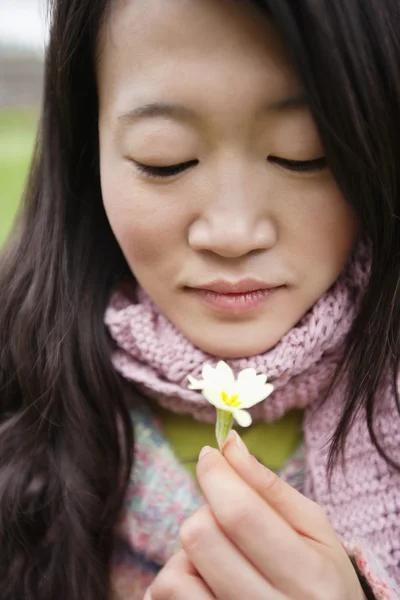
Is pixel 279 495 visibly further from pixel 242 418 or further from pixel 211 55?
pixel 211 55

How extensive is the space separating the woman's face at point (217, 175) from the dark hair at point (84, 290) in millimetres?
30

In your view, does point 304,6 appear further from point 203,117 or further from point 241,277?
point 241,277

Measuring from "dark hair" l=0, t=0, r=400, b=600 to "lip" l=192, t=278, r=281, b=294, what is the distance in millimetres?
114

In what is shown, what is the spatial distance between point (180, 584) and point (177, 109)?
40 cm

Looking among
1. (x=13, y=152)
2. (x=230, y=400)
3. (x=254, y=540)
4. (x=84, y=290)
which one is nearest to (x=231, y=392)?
(x=230, y=400)

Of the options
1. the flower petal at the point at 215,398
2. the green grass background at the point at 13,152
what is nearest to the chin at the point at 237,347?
the flower petal at the point at 215,398

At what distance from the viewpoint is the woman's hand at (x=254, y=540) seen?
19.7 inches

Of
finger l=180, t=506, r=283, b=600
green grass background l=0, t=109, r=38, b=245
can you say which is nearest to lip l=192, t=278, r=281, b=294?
finger l=180, t=506, r=283, b=600

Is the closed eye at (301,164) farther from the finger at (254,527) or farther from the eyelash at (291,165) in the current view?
the finger at (254,527)

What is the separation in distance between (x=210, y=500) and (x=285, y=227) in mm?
264

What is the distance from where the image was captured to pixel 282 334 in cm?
69

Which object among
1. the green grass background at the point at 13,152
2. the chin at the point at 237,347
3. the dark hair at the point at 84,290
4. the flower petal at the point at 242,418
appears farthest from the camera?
the green grass background at the point at 13,152

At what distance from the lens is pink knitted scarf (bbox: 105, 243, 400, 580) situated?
2.20 feet

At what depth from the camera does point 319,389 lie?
0.74 meters
